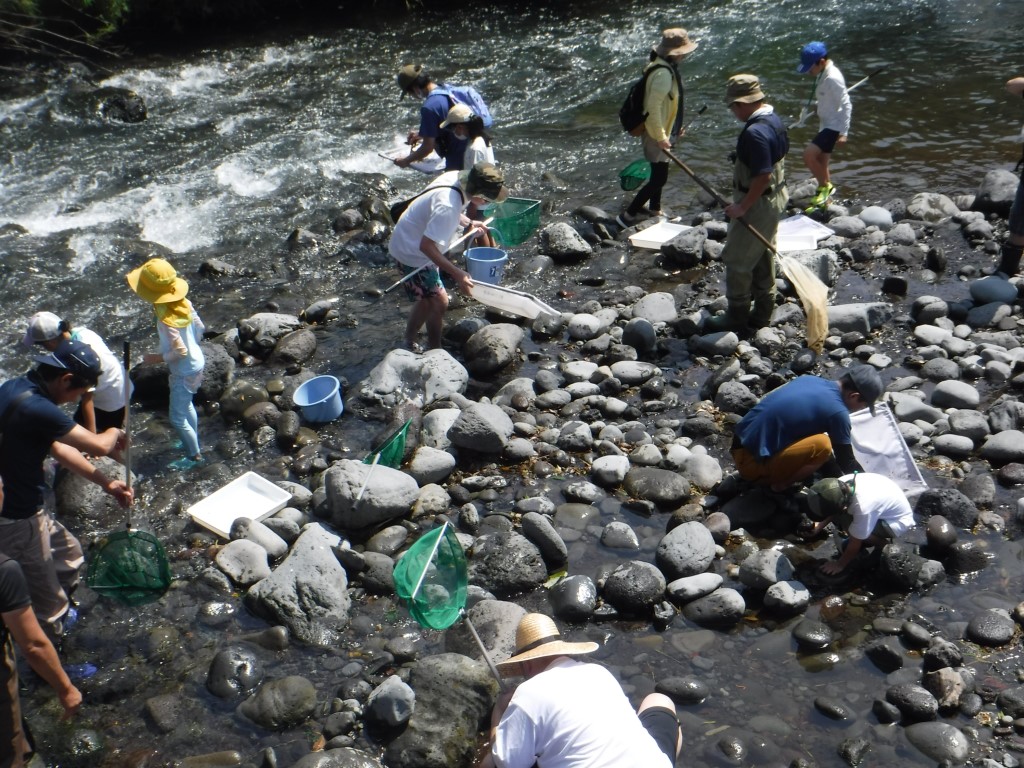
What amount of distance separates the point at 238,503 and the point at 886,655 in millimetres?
4228

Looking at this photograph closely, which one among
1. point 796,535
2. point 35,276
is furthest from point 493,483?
point 35,276

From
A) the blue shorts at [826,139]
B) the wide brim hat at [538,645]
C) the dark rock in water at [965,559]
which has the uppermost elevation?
the wide brim hat at [538,645]

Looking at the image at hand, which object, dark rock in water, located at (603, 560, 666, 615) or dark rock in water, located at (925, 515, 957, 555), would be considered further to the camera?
dark rock in water, located at (925, 515, 957, 555)

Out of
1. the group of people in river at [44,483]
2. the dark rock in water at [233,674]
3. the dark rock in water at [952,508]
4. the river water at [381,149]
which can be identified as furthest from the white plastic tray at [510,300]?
the dark rock in water at [233,674]

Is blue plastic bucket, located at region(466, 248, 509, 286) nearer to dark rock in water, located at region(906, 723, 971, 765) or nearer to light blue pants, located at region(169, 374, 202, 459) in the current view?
light blue pants, located at region(169, 374, 202, 459)

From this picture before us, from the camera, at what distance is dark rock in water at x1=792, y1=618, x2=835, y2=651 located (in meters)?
5.30

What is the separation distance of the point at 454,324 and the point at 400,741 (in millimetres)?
4625

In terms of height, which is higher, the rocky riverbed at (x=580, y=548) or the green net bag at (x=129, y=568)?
the green net bag at (x=129, y=568)

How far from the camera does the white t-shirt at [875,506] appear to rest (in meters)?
5.52

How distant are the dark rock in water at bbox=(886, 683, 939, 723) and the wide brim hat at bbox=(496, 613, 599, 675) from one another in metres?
1.89

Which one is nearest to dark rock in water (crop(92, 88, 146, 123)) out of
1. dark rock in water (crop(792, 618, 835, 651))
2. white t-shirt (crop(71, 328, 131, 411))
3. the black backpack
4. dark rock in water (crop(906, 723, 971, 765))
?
the black backpack

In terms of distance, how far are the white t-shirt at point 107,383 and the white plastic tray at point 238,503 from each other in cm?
89

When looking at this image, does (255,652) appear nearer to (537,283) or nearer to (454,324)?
(454,324)

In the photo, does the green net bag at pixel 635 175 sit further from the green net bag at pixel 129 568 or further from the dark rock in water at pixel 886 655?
the green net bag at pixel 129 568
